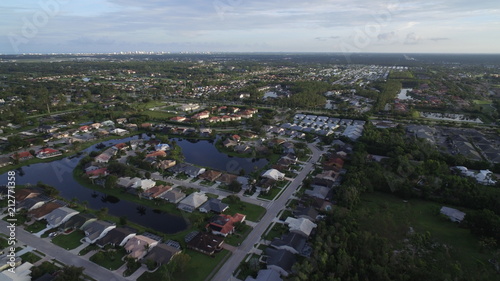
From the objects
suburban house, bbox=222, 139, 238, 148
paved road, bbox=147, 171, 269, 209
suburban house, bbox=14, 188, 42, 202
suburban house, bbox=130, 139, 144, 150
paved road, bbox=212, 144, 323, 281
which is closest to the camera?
paved road, bbox=212, 144, 323, 281

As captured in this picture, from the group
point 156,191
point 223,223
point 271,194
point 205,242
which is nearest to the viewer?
point 205,242

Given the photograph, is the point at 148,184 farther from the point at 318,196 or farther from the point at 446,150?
the point at 446,150

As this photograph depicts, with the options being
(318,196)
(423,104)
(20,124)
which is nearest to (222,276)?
(318,196)

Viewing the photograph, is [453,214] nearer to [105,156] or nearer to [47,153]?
[105,156]

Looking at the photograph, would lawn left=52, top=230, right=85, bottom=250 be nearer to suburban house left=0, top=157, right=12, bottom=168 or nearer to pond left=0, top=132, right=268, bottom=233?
pond left=0, top=132, right=268, bottom=233

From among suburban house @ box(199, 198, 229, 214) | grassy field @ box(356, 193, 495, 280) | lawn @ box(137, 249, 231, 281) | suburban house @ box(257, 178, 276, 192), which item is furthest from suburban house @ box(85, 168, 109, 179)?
grassy field @ box(356, 193, 495, 280)

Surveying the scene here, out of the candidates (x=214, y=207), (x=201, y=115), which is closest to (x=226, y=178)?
(x=214, y=207)
